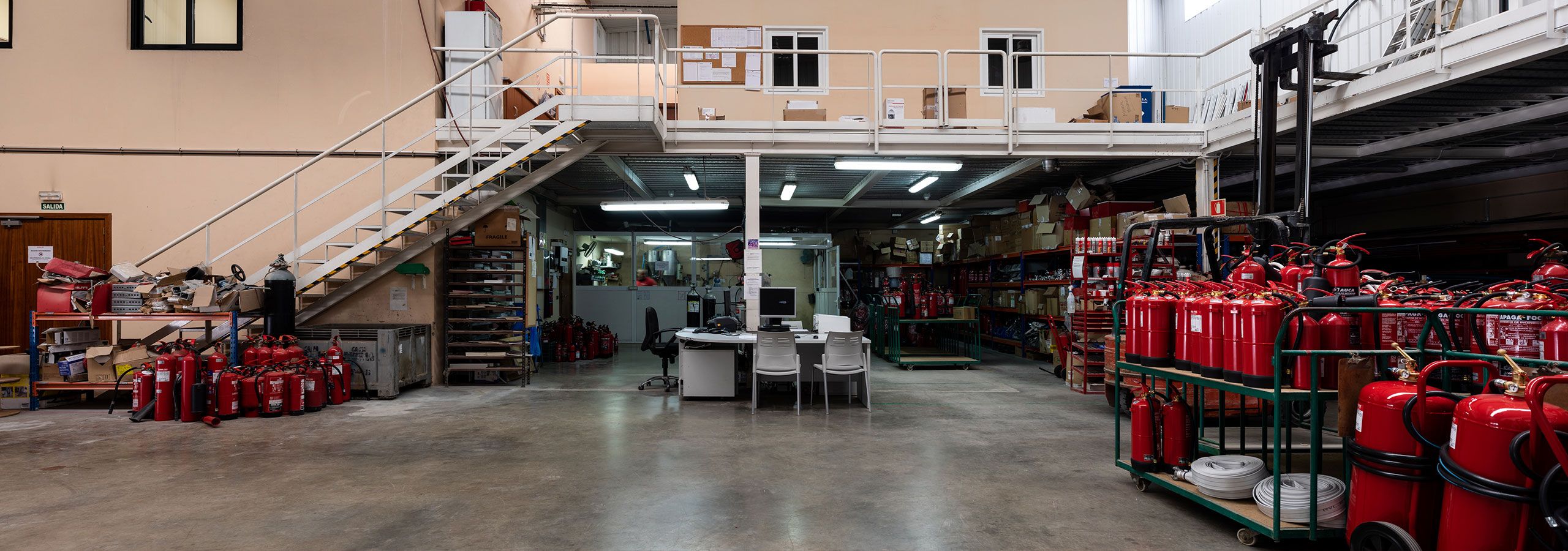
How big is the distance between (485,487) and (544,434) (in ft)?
5.63

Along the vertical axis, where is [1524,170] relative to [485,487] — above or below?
above

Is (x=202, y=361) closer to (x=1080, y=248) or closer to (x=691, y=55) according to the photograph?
(x=691, y=55)

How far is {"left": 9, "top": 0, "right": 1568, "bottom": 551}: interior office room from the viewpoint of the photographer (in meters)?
3.81

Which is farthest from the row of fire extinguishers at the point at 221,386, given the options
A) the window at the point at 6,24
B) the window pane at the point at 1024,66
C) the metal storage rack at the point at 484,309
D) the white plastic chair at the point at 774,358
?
the window pane at the point at 1024,66

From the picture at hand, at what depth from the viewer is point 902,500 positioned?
4527 millimetres

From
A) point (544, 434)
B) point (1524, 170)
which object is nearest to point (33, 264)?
point (544, 434)

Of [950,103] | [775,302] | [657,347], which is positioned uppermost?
[950,103]

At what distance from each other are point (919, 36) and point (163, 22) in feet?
34.4

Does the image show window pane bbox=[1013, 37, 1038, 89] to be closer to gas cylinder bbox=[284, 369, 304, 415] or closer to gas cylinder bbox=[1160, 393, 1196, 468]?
gas cylinder bbox=[1160, 393, 1196, 468]

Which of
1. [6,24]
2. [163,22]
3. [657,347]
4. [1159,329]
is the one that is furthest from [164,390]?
[1159,329]

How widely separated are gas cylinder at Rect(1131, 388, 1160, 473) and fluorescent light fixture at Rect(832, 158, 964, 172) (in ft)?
18.4

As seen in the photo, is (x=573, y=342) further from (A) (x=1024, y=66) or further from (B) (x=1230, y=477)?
(B) (x=1230, y=477)

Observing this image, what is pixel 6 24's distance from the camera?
9.16m

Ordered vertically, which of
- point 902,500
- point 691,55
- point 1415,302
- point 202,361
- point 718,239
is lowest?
point 902,500
